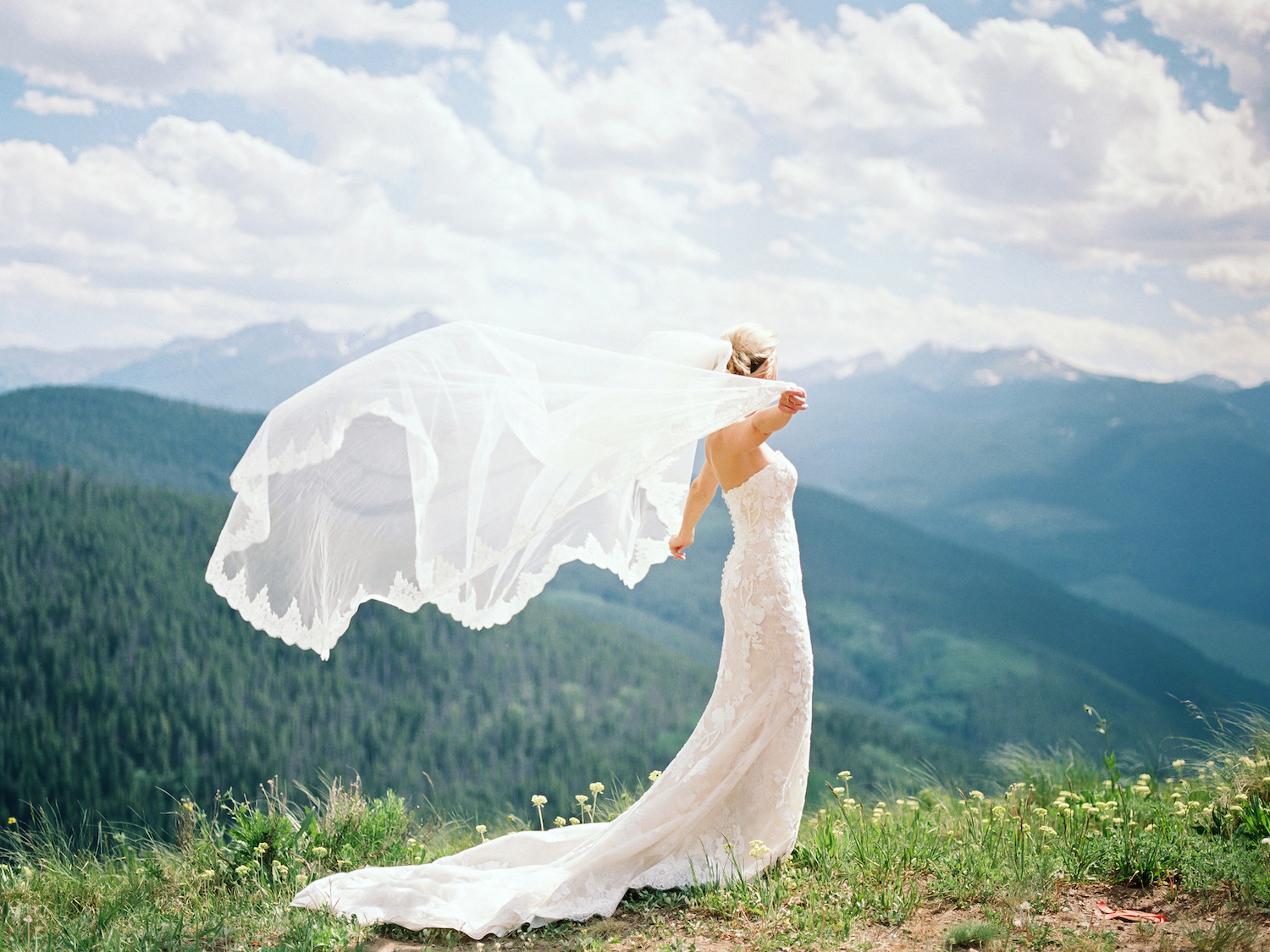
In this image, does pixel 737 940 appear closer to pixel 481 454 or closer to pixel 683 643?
pixel 481 454

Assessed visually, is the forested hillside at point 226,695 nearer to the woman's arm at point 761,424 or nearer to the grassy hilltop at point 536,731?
the grassy hilltop at point 536,731

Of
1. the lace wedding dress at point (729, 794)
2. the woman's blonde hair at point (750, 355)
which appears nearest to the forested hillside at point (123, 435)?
the lace wedding dress at point (729, 794)

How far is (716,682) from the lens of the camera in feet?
14.5

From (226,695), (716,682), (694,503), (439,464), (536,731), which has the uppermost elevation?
(439,464)

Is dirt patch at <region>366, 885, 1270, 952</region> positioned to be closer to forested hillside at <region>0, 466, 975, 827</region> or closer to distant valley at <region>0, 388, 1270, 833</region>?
distant valley at <region>0, 388, 1270, 833</region>

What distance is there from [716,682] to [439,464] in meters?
1.85

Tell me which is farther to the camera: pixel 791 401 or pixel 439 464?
pixel 439 464

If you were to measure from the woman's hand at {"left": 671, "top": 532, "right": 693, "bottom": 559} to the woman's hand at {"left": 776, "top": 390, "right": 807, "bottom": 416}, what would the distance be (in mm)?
1050

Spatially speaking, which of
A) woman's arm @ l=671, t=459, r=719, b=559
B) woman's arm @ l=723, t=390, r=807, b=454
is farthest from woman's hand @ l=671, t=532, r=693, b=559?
woman's arm @ l=723, t=390, r=807, b=454

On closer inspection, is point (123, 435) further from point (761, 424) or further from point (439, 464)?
point (761, 424)

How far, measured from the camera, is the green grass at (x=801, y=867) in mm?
3959

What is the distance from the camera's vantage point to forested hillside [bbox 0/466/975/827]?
52156 millimetres

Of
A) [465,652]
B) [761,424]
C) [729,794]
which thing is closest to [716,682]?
[729,794]

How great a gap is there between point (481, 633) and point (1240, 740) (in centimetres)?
7039
